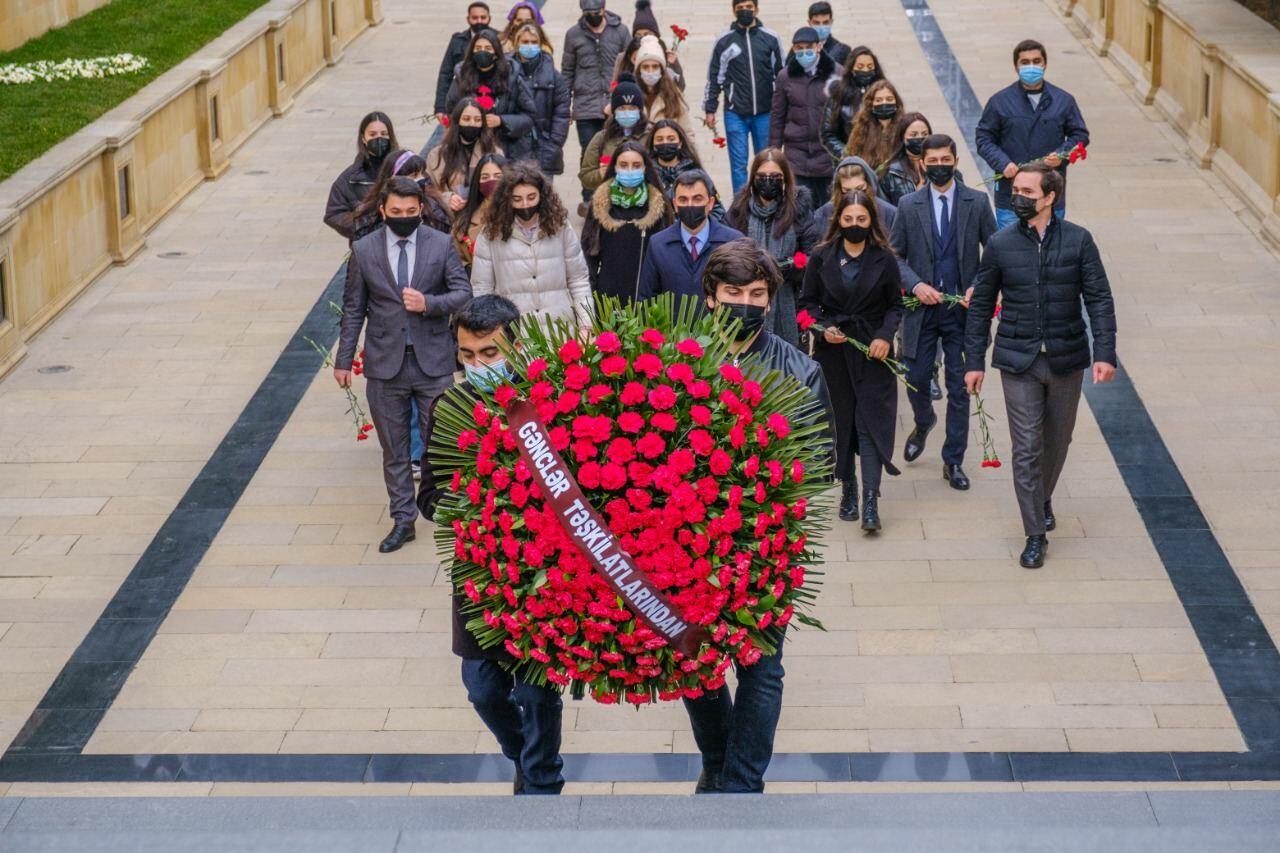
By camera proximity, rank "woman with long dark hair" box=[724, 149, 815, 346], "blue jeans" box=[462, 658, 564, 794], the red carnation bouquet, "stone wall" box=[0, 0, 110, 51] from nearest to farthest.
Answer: the red carnation bouquet, "blue jeans" box=[462, 658, 564, 794], "woman with long dark hair" box=[724, 149, 815, 346], "stone wall" box=[0, 0, 110, 51]

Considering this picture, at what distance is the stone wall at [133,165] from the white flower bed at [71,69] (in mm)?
556

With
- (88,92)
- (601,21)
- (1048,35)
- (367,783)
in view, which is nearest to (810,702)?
(367,783)

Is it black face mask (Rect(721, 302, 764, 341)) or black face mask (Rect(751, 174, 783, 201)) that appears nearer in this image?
black face mask (Rect(721, 302, 764, 341))

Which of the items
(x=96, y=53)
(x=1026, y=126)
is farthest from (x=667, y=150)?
(x=96, y=53)

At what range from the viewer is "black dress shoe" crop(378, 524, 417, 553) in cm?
1002

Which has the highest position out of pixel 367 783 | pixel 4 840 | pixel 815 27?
pixel 815 27

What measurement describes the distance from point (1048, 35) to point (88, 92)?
1244 cm

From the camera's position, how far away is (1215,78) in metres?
17.5

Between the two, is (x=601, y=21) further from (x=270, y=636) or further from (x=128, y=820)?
(x=128, y=820)

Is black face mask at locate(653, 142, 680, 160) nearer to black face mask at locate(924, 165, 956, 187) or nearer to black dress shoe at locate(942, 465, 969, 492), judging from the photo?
black face mask at locate(924, 165, 956, 187)

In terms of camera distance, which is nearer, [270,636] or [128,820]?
[128,820]

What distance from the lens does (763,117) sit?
15844mm

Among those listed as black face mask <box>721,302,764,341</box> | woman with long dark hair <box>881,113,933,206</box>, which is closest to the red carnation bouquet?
black face mask <box>721,302,764,341</box>

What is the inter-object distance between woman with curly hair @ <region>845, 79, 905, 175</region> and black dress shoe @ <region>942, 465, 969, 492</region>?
218 cm
